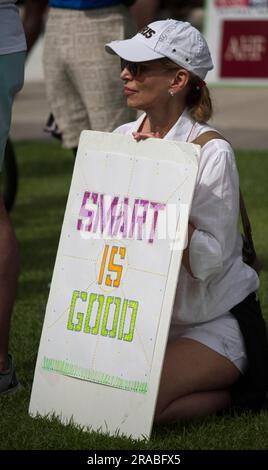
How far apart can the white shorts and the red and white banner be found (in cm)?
1121

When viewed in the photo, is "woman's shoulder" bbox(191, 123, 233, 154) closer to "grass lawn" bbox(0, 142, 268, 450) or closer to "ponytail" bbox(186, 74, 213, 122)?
"ponytail" bbox(186, 74, 213, 122)

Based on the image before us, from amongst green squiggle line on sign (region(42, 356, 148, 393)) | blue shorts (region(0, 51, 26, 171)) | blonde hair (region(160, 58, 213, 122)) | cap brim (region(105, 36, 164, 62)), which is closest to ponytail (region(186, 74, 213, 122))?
blonde hair (region(160, 58, 213, 122))

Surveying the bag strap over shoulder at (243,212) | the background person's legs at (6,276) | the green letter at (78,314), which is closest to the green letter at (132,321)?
the green letter at (78,314)

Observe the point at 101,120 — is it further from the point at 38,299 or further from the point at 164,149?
the point at 164,149

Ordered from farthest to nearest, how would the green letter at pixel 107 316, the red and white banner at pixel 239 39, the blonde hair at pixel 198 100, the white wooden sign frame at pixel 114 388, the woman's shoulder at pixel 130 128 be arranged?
the red and white banner at pixel 239 39, the woman's shoulder at pixel 130 128, the blonde hair at pixel 198 100, the green letter at pixel 107 316, the white wooden sign frame at pixel 114 388

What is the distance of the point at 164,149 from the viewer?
4230 mm

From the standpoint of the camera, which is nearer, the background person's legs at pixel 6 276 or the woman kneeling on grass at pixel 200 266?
the woman kneeling on grass at pixel 200 266

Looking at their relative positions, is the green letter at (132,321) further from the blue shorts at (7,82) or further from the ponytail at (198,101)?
the blue shorts at (7,82)

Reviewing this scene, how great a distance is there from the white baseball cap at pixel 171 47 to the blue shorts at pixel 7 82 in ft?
1.63

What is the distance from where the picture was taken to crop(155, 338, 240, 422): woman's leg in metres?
4.38

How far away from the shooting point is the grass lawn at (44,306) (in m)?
4.21

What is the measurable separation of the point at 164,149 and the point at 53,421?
959mm
